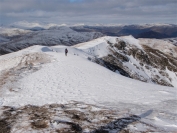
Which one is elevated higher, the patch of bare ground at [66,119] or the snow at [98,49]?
the snow at [98,49]

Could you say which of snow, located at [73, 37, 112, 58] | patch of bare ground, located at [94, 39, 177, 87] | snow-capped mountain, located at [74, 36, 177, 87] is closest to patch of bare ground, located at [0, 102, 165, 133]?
snow-capped mountain, located at [74, 36, 177, 87]

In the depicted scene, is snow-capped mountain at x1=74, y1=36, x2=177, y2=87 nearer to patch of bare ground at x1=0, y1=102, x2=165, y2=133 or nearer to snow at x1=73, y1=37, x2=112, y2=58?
snow at x1=73, y1=37, x2=112, y2=58

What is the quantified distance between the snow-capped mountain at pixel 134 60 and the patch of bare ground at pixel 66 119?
45.3m

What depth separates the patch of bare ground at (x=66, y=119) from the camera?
30.8ft

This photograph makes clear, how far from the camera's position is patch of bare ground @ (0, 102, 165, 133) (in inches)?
370

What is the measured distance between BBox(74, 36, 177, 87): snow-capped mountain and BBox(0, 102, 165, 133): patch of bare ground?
45291 mm

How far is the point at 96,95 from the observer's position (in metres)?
16.0

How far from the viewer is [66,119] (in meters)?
10.6

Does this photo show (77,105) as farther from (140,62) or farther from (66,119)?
(140,62)

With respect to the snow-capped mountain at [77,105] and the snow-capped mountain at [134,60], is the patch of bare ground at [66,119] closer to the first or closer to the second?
the snow-capped mountain at [77,105]

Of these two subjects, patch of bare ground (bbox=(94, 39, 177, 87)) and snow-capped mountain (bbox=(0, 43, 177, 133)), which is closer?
snow-capped mountain (bbox=(0, 43, 177, 133))

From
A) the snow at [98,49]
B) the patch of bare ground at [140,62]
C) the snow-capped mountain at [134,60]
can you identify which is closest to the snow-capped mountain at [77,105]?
the snow-capped mountain at [134,60]

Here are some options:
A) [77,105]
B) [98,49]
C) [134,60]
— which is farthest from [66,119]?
[134,60]

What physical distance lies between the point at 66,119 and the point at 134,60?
210ft
